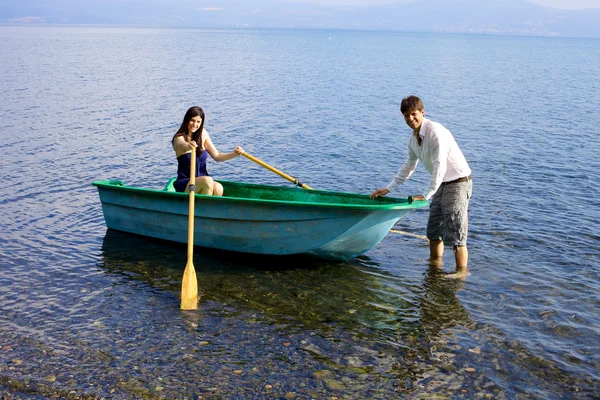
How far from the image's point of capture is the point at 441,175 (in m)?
7.32

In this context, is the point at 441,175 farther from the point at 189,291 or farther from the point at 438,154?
the point at 189,291

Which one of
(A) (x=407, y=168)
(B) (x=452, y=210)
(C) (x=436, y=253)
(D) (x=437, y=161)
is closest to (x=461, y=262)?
(C) (x=436, y=253)

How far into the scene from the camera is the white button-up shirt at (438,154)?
23.9ft

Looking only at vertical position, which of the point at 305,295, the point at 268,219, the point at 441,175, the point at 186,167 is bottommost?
the point at 305,295

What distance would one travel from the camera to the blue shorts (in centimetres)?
770

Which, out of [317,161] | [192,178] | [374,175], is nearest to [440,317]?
Answer: [192,178]

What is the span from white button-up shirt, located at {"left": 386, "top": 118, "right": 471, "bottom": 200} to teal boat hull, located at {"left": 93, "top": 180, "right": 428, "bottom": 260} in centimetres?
43

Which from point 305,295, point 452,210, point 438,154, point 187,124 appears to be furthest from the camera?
point 187,124

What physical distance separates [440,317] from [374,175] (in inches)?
317

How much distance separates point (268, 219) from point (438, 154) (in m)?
2.53

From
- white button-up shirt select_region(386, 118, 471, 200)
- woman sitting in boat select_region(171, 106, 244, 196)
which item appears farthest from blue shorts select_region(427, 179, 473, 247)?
woman sitting in boat select_region(171, 106, 244, 196)

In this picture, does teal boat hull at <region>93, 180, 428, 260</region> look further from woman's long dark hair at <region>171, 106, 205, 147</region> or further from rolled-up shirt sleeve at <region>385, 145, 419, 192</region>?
woman's long dark hair at <region>171, 106, 205, 147</region>

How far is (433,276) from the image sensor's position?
28.3ft

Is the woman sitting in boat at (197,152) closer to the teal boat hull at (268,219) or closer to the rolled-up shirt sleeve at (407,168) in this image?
the teal boat hull at (268,219)
